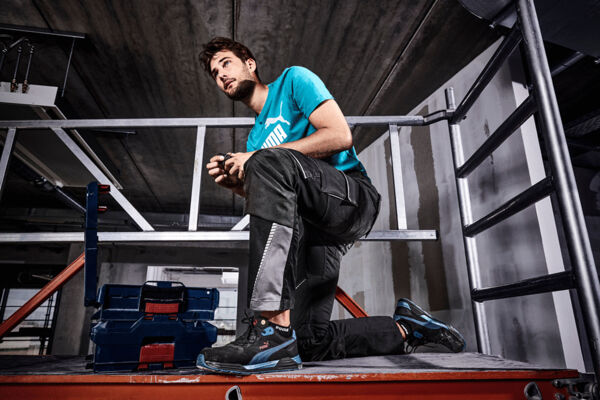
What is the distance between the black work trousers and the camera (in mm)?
949

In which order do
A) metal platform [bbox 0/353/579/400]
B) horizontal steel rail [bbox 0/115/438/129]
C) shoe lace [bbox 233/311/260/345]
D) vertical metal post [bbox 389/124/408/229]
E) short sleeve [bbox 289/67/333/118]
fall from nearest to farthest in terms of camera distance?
metal platform [bbox 0/353/579/400], shoe lace [bbox 233/311/260/345], short sleeve [bbox 289/67/333/118], vertical metal post [bbox 389/124/408/229], horizontal steel rail [bbox 0/115/438/129]

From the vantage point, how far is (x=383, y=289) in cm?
331

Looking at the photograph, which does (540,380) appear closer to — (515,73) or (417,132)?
(515,73)

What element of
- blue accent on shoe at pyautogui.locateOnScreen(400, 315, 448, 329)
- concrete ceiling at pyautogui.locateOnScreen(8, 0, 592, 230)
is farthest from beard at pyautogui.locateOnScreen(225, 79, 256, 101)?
blue accent on shoe at pyautogui.locateOnScreen(400, 315, 448, 329)

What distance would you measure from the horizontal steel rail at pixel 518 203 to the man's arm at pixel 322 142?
638 millimetres

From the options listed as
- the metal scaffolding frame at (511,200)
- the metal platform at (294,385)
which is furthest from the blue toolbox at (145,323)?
the metal scaffolding frame at (511,200)

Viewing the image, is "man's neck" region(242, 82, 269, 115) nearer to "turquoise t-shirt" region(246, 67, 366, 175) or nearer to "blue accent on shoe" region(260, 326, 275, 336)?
"turquoise t-shirt" region(246, 67, 366, 175)

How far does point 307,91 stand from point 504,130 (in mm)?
798

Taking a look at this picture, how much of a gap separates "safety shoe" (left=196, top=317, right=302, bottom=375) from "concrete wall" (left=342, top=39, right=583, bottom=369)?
1.41 metres

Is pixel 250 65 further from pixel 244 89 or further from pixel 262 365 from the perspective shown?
pixel 262 365

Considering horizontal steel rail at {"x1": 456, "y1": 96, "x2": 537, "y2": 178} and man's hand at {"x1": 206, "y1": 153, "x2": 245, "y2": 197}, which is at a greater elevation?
horizontal steel rail at {"x1": 456, "y1": 96, "x2": 537, "y2": 178}

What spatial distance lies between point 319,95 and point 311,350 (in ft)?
3.37

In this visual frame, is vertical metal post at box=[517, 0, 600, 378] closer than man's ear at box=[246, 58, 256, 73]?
Yes

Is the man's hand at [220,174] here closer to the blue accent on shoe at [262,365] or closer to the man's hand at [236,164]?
the man's hand at [236,164]
